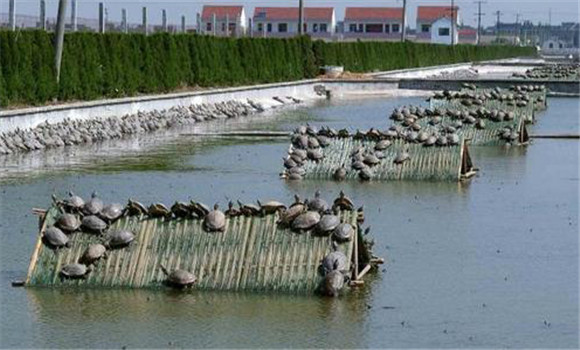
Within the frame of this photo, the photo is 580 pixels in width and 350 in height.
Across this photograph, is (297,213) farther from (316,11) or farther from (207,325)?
(316,11)

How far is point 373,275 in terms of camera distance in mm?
12539

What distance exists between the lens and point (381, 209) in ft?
55.9

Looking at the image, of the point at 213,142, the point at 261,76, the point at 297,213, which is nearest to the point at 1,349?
the point at 297,213

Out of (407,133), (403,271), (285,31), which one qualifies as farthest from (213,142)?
(285,31)

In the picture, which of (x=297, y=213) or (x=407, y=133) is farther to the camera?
(x=407, y=133)

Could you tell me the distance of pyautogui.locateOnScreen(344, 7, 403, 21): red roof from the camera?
141m

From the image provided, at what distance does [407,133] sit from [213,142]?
8.44 metres

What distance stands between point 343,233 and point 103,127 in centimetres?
1774

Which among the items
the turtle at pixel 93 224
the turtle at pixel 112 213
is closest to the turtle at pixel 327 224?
the turtle at pixel 112 213

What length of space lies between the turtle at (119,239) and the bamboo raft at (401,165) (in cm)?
856

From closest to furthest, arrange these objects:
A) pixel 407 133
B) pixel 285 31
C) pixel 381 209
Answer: pixel 381 209 < pixel 407 133 < pixel 285 31

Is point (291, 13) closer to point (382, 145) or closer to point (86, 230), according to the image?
point (382, 145)

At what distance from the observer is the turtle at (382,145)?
794 inches

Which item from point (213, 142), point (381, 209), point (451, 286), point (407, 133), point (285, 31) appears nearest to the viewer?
point (451, 286)
